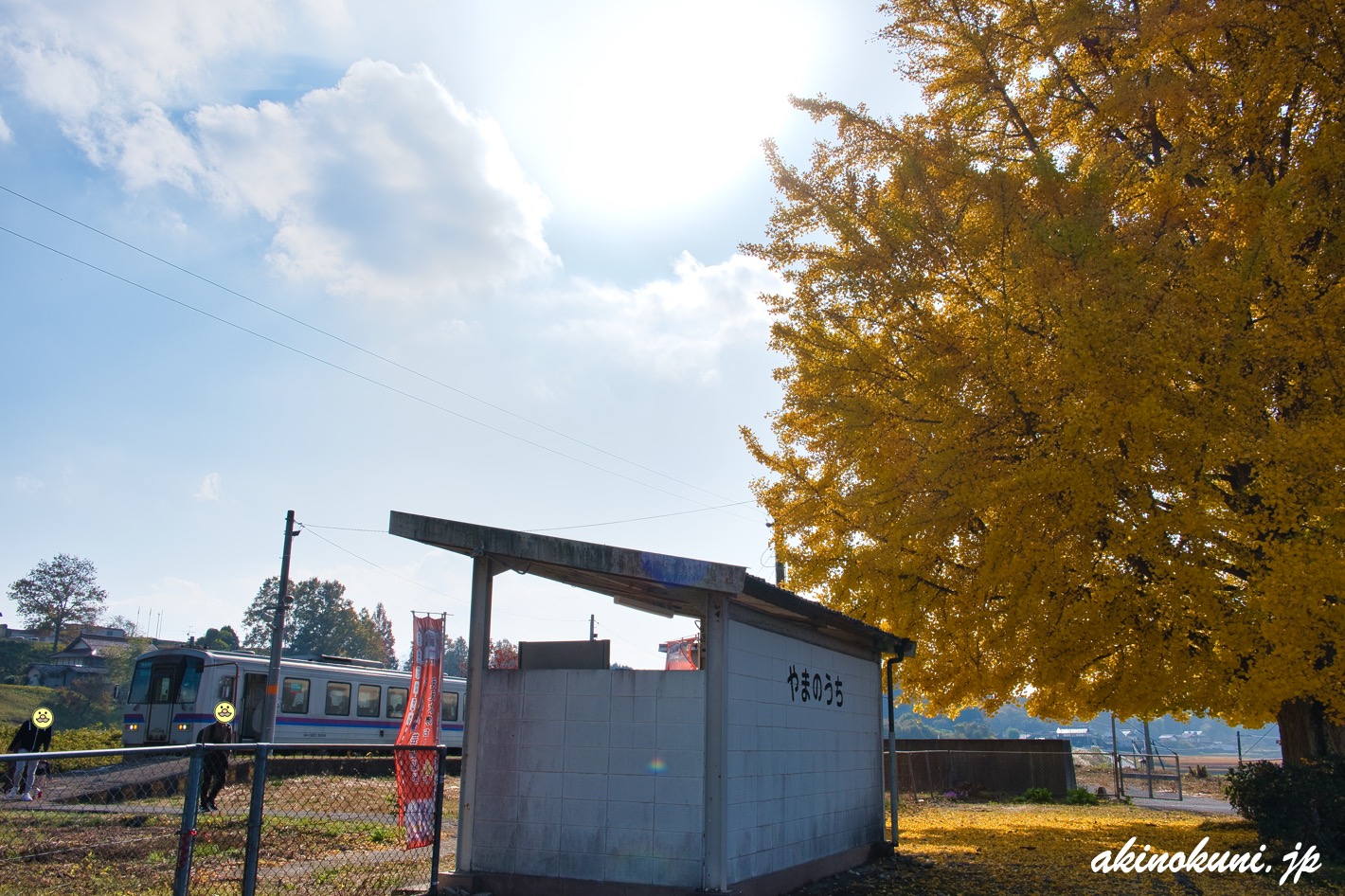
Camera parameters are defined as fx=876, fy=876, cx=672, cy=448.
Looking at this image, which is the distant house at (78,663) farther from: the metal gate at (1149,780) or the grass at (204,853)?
the metal gate at (1149,780)

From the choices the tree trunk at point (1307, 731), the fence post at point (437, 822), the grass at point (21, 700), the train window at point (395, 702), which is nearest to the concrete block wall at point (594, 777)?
the fence post at point (437, 822)

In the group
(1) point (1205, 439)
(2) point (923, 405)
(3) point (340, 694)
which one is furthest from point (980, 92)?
(3) point (340, 694)

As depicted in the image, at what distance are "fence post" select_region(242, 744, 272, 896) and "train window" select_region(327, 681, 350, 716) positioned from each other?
70.4ft

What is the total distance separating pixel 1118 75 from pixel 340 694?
80.9ft

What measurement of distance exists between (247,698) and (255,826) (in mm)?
20031

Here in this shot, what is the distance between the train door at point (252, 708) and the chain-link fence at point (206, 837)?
625 centimetres

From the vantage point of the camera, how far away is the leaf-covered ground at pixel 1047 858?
8797 millimetres

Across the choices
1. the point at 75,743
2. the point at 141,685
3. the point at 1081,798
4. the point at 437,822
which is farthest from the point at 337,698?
the point at 437,822

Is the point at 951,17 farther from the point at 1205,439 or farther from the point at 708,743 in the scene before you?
the point at 708,743

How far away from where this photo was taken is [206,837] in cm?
1042

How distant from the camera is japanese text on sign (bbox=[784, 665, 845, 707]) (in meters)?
8.93

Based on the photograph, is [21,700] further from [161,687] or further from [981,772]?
[981,772]

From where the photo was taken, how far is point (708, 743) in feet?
24.0

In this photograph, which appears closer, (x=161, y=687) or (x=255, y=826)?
(x=255, y=826)
